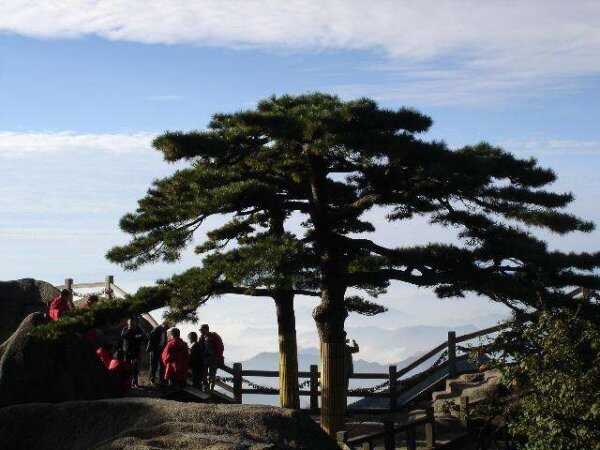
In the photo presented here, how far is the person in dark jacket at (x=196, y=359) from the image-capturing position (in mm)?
24214

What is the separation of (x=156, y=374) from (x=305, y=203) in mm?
6109

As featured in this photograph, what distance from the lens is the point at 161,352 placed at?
2505 cm

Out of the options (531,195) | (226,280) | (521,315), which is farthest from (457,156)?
(226,280)

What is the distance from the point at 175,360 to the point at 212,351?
316 cm

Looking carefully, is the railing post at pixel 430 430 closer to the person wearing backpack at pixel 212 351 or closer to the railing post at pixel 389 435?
the railing post at pixel 389 435

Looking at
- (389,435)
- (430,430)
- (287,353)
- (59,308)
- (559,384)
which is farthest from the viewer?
(287,353)

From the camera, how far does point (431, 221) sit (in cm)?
2350

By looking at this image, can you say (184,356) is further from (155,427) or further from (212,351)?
(155,427)

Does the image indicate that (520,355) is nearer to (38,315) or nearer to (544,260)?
(544,260)

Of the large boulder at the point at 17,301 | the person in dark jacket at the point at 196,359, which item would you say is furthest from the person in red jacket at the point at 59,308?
the large boulder at the point at 17,301

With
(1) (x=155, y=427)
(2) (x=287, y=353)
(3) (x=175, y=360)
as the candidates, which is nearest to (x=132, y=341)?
(3) (x=175, y=360)

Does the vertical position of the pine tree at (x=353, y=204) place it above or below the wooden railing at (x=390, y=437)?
above

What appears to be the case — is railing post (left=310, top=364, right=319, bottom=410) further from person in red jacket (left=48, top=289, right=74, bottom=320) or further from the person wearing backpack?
person in red jacket (left=48, top=289, right=74, bottom=320)

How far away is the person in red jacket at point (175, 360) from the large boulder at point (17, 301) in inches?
348
